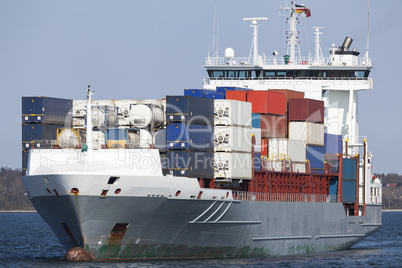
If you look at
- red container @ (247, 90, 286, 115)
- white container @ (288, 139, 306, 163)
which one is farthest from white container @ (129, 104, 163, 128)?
white container @ (288, 139, 306, 163)

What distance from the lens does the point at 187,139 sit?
35.8 m

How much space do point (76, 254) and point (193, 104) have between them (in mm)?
8142

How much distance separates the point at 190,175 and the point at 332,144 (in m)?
15.7

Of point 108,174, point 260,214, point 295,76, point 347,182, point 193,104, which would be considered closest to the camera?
point 108,174

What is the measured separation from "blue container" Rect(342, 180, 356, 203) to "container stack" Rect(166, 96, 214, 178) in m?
13.7

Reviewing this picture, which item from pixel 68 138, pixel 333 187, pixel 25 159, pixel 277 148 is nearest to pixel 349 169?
pixel 333 187

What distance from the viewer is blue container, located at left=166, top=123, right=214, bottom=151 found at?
3581cm

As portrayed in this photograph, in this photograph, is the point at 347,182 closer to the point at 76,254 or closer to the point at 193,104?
the point at 193,104

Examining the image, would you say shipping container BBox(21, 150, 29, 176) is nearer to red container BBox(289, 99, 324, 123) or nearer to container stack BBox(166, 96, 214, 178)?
container stack BBox(166, 96, 214, 178)

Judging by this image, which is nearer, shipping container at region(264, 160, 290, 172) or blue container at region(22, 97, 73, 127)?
blue container at region(22, 97, 73, 127)

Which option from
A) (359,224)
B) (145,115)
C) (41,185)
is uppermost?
(145,115)

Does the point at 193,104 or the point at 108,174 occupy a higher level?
the point at 193,104

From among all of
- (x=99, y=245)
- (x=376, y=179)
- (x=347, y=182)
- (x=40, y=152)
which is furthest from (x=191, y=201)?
(x=376, y=179)

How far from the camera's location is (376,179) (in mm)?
54656
